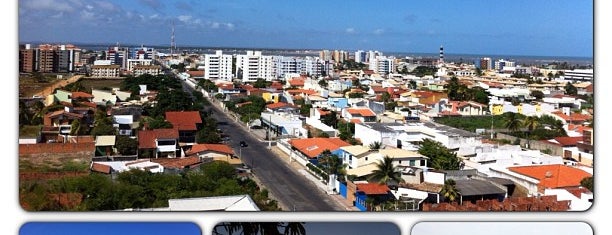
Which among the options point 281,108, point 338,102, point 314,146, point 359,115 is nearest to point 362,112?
point 359,115

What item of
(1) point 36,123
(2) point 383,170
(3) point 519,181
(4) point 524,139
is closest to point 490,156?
(4) point 524,139

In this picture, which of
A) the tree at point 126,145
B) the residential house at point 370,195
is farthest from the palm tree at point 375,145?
the tree at point 126,145

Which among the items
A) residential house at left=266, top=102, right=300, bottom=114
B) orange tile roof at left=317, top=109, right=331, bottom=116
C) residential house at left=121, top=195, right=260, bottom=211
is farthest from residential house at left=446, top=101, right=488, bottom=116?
residential house at left=121, top=195, right=260, bottom=211

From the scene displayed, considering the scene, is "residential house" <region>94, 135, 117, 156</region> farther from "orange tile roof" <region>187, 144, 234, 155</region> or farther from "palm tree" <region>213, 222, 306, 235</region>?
"palm tree" <region>213, 222, 306, 235</region>

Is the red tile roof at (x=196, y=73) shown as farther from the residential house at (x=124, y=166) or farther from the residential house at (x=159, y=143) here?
the residential house at (x=124, y=166)

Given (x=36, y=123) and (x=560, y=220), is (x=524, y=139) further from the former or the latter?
(x=36, y=123)

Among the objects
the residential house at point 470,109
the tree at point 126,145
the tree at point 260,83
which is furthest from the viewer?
the residential house at point 470,109
